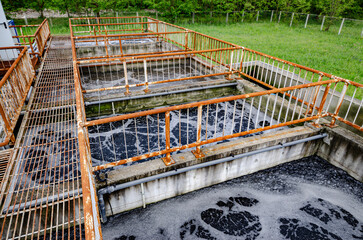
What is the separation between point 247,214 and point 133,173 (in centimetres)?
235

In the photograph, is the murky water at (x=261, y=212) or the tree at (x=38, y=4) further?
the tree at (x=38, y=4)

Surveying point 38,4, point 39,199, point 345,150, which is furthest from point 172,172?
point 38,4

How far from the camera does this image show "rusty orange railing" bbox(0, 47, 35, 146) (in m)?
4.46

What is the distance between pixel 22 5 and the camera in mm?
26734

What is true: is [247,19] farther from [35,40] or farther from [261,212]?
[261,212]

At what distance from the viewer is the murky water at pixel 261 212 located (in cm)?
393

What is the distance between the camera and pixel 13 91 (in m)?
5.41

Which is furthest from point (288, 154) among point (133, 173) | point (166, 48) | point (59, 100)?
point (166, 48)

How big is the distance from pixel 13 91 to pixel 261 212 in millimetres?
6355

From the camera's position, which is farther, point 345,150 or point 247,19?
point 247,19

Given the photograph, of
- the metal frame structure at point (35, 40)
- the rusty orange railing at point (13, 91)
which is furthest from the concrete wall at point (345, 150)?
the metal frame structure at point (35, 40)

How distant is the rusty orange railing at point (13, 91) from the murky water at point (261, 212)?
287 centimetres

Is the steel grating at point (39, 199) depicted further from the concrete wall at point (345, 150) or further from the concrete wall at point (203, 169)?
the concrete wall at point (345, 150)

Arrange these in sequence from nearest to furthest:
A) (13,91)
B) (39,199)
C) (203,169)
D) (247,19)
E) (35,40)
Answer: (39,199), (203,169), (13,91), (35,40), (247,19)
